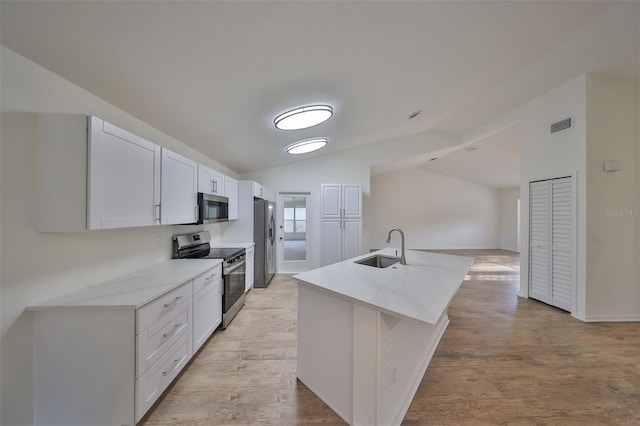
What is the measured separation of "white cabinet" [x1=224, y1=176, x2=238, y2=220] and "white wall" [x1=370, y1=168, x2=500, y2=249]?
5643 mm

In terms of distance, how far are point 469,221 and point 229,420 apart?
9691mm

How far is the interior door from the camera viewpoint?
5.16 meters

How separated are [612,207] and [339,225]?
13.5ft

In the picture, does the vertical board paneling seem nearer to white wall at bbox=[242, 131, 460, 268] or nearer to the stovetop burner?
the stovetop burner

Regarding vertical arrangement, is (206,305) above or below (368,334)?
below

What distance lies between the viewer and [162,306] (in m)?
1.59

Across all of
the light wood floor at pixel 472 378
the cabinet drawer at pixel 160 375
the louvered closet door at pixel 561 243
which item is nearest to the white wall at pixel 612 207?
the louvered closet door at pixel 561 243

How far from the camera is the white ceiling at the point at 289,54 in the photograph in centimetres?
119

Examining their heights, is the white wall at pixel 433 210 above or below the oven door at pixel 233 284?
above

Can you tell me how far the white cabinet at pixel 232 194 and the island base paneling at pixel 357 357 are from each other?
8.03 feet

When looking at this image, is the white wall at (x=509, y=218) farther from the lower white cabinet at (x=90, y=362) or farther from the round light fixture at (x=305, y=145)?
the lower white cabinet at (x=90, y=362)

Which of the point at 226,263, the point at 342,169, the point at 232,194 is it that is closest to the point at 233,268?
the point at 226,263

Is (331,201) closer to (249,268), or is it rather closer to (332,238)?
(332,238)

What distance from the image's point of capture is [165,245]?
8.30ft
